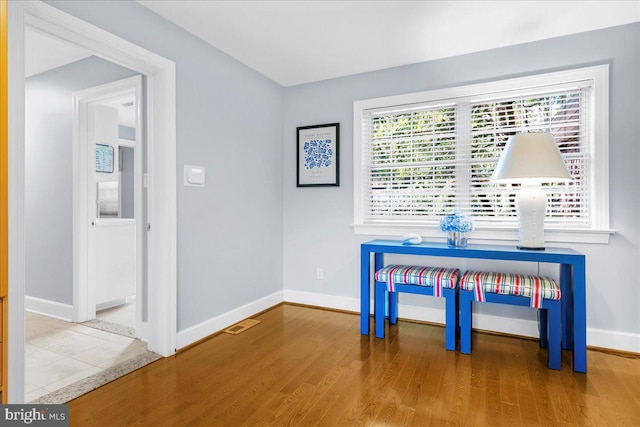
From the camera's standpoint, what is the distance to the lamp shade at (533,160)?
7.71 ft

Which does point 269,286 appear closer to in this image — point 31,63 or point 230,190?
point 230,190

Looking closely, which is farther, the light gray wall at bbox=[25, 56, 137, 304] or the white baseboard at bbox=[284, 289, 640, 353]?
the light gray wall at bbox=[25, 56, 137, 304]

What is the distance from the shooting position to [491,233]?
2.92 m

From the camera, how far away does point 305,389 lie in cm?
205

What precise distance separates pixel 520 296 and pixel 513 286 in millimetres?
80

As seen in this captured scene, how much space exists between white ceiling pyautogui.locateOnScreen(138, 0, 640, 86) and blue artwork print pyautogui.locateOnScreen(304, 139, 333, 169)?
822 mm

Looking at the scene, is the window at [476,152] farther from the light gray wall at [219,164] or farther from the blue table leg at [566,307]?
the light gray wall at [219,164]

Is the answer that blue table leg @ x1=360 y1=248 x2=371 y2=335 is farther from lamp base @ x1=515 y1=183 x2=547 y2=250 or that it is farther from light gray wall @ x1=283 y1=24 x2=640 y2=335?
lamp base @ x1=515 y1=183 x2=547 y2=250

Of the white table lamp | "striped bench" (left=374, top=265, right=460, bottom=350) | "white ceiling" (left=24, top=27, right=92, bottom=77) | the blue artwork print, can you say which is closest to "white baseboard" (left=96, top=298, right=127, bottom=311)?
"white ceiling" (left=24, top=27, right=92, bottom=77)

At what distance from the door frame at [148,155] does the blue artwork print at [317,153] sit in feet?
5.01

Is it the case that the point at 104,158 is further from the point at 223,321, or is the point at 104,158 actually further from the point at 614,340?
the point at 614,340

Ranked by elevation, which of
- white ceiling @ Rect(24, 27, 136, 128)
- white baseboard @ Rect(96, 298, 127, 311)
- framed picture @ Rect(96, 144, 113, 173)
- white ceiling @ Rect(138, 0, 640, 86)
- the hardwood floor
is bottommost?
the hardwood floor

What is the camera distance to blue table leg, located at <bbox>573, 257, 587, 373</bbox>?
2254 millimetres

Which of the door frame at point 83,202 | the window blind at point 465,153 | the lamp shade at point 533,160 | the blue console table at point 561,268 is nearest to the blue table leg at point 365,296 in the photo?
the blue console table at point 561,268
